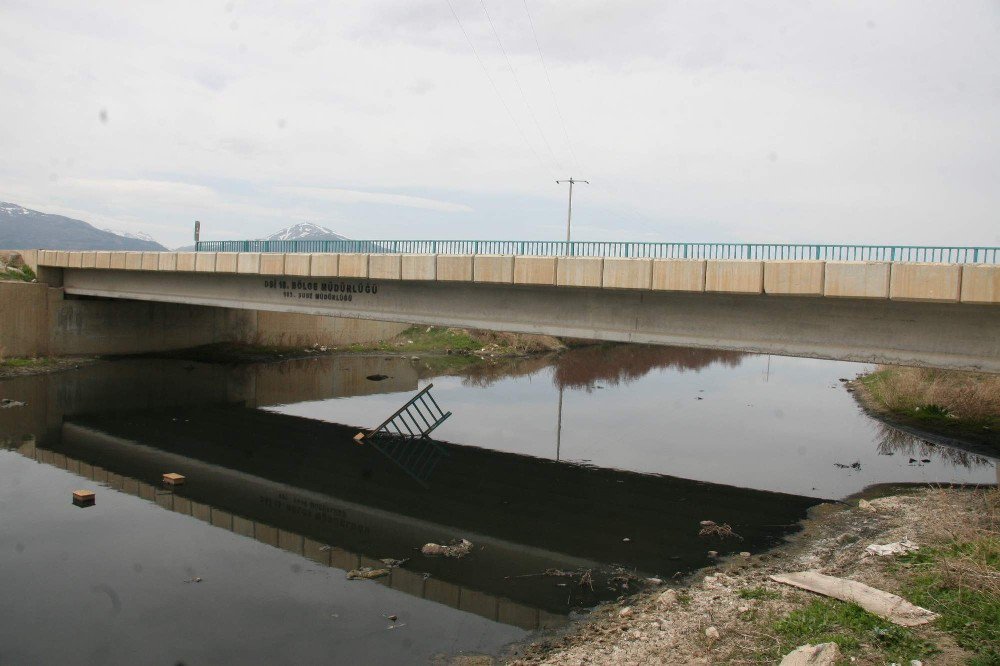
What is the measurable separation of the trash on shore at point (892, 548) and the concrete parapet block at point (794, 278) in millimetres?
4665

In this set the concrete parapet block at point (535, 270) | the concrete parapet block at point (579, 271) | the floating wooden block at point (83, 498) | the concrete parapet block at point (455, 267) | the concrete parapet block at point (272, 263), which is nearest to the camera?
the floating wooden block at point (83, 498)

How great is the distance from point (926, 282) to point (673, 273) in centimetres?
449

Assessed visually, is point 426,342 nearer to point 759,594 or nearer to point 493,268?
point 493,268

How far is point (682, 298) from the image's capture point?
16.1m

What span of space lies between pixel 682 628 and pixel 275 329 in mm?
31709

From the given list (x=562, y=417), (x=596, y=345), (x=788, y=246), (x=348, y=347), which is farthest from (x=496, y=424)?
(x=596, y=345)

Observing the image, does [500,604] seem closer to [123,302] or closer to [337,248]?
[337,248]

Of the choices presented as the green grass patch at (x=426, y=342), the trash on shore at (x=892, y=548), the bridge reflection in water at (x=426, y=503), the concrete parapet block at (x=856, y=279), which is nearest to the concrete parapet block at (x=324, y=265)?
the bridge reflection in water at (x=426, y=503)

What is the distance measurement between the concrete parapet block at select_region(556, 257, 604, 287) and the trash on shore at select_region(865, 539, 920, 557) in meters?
7.43

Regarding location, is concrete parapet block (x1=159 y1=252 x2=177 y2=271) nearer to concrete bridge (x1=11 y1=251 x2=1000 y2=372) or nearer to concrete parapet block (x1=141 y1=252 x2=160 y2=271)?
concrete parapet block (x1=141 y1=252 x2=160 y2=271)

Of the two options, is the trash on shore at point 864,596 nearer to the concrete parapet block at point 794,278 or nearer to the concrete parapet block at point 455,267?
the concrete parapet block at point 794,278

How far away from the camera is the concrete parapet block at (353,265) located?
20.3m

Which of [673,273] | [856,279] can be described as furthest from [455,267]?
[856,279]

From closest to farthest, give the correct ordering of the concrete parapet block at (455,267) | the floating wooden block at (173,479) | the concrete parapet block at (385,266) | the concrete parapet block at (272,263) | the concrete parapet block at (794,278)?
the concrete parapet block at (794,278), the floating wooden block at (173,479), the concrete parapet block at (455,267), the concrete parapet block at (385,266), the concrete parapet block at (272,263)
